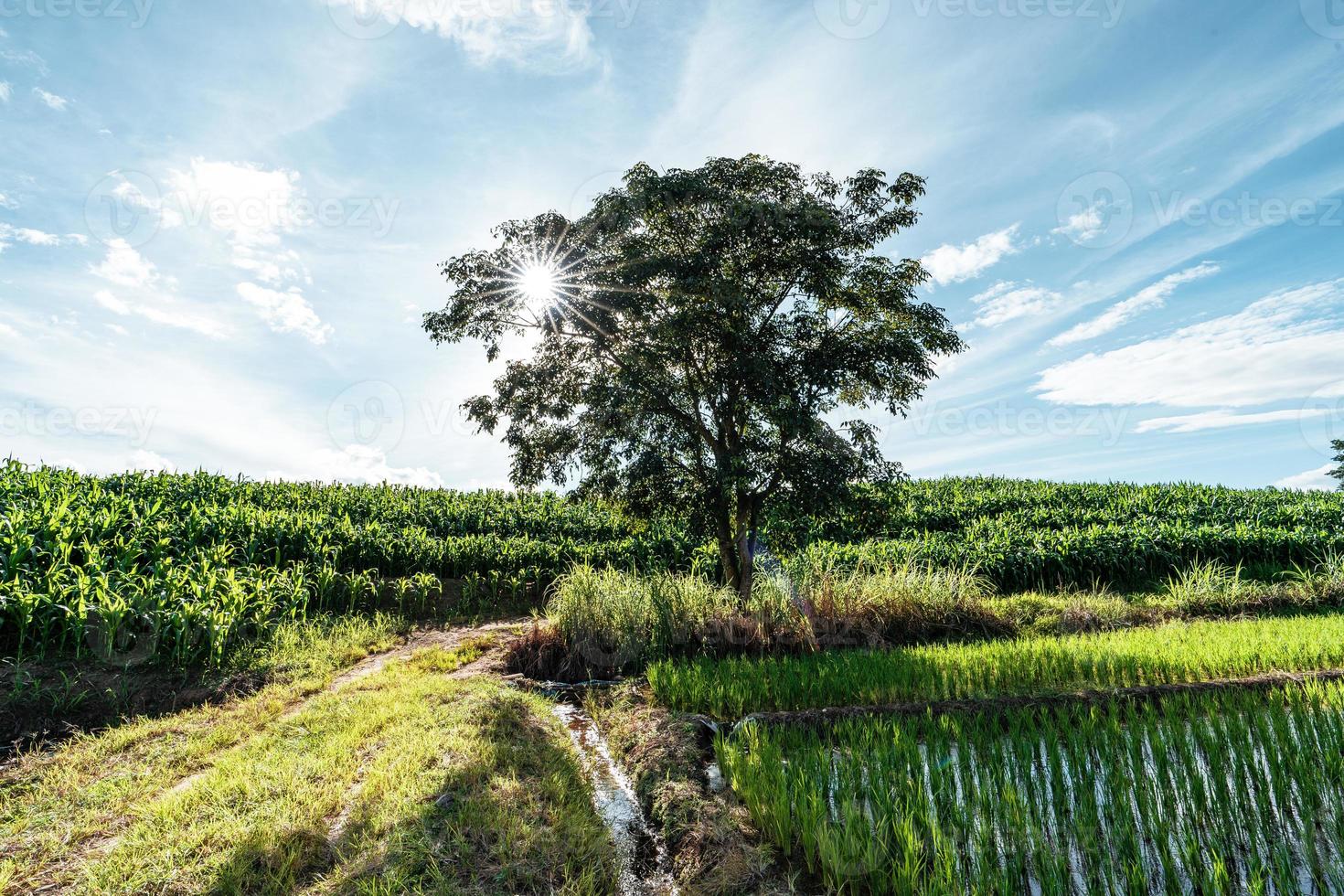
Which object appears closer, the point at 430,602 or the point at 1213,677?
the point at 1213,677

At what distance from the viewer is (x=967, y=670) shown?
7.04m

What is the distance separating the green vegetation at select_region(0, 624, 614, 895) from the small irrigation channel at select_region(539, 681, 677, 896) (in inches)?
5.9

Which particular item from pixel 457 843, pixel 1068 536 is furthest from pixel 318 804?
pixel 1068 536

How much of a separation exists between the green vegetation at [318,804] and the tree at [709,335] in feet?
17.2

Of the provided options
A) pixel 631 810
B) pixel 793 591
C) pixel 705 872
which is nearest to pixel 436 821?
pixel 631 810

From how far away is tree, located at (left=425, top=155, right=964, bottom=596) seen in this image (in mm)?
10242

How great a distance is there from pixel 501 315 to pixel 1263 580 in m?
20.3

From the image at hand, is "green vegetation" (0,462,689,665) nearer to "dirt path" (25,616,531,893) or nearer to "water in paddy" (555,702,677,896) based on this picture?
"dirt path" (25,616,531,893)

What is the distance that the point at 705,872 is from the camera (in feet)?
11.3

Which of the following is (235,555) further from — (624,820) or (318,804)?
(624,820)

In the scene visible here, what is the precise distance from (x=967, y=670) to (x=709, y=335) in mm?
6227

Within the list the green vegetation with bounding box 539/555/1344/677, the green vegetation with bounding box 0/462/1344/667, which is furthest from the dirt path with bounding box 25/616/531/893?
the green vegetation with bounding box 539/555/1344/677

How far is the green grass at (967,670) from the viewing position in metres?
6.29

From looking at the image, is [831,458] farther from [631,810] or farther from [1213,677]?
[631,810]
